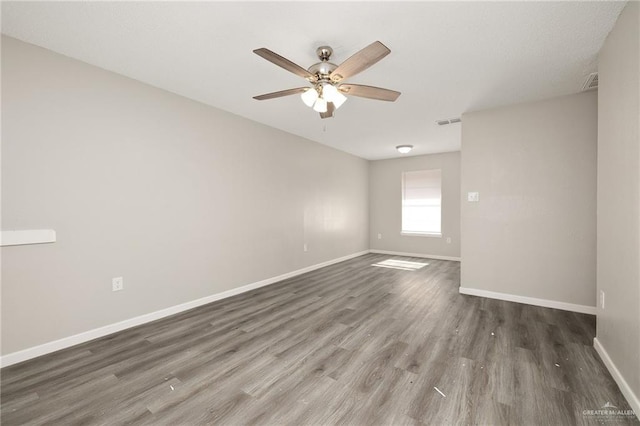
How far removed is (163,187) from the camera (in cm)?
304

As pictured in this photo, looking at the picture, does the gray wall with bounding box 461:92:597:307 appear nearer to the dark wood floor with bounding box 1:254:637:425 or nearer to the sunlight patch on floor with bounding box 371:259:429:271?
the dark wood floor with bounding box 1:254:637:425

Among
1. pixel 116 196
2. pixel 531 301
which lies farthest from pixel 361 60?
pixel 531 301

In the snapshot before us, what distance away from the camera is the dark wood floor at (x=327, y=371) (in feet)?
5.22

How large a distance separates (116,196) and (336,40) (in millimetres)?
2489

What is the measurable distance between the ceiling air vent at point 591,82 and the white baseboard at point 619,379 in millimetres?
A: 2504

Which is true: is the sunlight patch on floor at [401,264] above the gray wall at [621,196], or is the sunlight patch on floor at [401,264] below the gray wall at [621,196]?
below

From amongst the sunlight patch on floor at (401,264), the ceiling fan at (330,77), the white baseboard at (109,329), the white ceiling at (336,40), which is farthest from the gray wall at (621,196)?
the white baseboard at (109,329)

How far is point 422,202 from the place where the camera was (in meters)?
6.83

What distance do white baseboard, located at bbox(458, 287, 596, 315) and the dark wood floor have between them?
0.14m

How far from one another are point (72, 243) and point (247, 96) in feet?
7.44

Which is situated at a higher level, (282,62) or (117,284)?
(282,62)

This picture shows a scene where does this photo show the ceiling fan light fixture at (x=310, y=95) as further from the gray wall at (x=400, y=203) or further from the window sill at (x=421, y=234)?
the window sill at (x=421, y=234)

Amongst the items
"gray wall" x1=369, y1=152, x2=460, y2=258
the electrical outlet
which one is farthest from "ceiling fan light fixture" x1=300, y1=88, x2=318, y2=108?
"gray wall" x1=369, y1=152, x2=460, y2=258

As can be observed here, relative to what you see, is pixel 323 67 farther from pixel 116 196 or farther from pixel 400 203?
pixel 400 203
